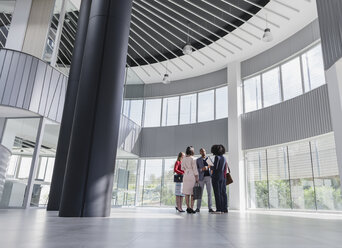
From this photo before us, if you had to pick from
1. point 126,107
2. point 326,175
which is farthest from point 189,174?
point 126,107

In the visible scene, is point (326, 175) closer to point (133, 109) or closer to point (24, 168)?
point (24, 168)

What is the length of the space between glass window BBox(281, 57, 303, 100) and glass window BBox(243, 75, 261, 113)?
1484 millimetres

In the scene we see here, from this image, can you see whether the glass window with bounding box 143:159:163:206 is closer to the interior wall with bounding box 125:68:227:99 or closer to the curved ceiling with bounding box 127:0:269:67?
the interior wall with bounding box 125:68:227:99

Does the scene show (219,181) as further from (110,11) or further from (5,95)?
(5,95)

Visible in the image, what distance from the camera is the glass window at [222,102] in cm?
1548

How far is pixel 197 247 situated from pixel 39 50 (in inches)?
384

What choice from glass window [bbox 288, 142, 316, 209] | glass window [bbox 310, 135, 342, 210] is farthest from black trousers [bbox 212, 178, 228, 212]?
glass window [bbox 288, 142, 316, 209]

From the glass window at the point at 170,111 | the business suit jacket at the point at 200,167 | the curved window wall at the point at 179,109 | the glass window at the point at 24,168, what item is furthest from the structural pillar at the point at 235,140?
the glass window at the point at 24,168

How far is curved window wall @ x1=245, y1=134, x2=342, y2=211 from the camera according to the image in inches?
401

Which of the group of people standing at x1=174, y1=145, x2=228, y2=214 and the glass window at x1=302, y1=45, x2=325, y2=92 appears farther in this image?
the glass window at x1=302, y1=45, x2=325, y2=92

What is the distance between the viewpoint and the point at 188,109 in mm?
17125

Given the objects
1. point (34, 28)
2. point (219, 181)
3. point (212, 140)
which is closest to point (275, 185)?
point (212, 140)

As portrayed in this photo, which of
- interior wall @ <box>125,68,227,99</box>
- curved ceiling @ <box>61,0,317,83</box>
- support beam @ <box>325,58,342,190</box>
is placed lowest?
support beam @ <box>325,58,342,190</box>

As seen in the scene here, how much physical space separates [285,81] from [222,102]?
Answer: 3.90m
